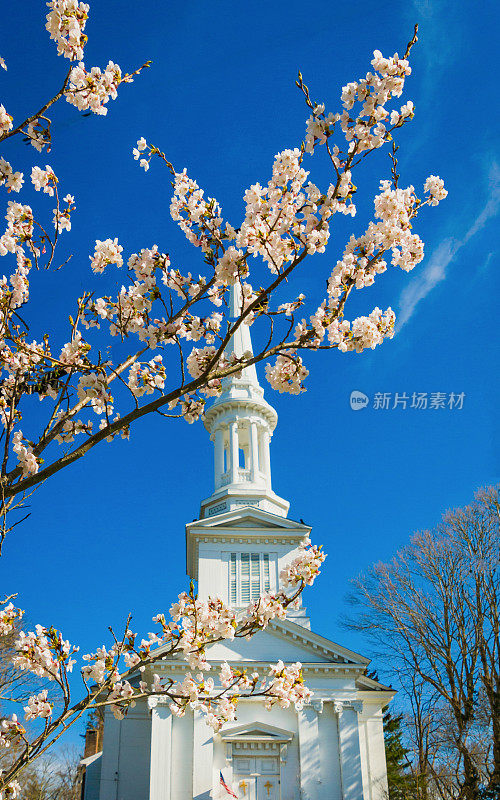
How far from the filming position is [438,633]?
26891mm

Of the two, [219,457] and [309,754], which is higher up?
[219,457]

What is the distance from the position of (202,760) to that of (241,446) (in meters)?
15.6

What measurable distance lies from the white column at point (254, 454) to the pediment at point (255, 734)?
37.2 feet

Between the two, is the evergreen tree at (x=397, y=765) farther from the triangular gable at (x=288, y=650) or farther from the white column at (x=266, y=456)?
the white column at (x=266, y=456)

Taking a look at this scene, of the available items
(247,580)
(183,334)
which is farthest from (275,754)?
(183,334)

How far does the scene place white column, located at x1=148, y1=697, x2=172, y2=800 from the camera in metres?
21.3

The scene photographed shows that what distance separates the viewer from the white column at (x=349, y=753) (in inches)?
848

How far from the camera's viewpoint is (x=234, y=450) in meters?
31.4

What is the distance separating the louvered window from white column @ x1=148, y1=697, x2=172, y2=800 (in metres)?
5.15

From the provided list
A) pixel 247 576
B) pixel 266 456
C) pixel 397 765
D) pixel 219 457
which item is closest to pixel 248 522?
pixel 247 576

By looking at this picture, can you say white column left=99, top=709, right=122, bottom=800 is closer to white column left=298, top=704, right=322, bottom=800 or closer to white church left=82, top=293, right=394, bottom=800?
white church left=82, top=293, right=394, bottom=800

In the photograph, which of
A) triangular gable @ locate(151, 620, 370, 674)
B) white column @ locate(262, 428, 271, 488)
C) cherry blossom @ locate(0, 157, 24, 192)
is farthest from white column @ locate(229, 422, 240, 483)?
cherry blossom @ locate(0, 157, 24, 192)

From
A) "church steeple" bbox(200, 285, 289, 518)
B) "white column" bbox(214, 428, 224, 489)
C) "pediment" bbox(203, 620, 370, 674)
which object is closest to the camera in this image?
"pediment" bbox(203, 620, 370, 674)

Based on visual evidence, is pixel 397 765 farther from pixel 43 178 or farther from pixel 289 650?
pixel 43 178
